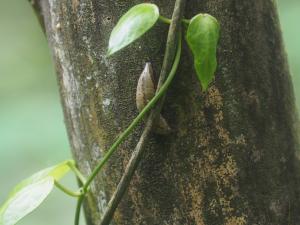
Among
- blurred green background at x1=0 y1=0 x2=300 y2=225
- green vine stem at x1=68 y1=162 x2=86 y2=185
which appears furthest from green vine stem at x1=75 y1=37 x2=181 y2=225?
blurred green background at x1=0 y1=0 x2=300 y2=225

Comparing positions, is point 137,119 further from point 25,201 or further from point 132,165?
point 25,201

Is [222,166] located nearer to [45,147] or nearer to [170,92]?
[170,92]

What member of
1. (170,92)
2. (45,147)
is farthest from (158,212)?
(45,147)

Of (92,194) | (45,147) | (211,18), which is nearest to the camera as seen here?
(211,18)

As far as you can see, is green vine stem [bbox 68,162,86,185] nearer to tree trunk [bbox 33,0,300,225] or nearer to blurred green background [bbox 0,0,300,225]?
tree trunk [bbox 33,0,300,225]

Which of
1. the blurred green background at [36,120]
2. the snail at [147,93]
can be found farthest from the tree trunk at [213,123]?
the blurred green background at [36,120]

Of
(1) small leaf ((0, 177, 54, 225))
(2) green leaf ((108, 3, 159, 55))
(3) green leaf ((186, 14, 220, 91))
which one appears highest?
(2) green leaf ((108, 3, 159, 55))
